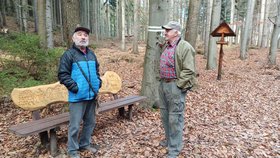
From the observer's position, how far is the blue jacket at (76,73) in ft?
11.4

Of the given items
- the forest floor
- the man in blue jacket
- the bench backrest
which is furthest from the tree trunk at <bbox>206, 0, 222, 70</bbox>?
the man in blue jacket

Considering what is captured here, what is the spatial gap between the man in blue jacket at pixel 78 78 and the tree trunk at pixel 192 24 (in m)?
5.63

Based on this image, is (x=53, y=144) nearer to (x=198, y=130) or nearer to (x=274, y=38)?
(x=198, y=130)

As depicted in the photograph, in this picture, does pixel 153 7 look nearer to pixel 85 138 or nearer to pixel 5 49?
pixel 85 138

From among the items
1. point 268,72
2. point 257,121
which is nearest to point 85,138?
point 257,121

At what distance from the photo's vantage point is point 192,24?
8789 millimetres

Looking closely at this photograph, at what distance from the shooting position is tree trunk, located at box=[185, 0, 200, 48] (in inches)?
345

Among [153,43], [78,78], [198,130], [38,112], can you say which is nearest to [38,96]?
[38,112]

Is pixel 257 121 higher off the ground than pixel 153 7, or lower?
lower

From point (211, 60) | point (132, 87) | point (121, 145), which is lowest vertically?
point (121, 145)

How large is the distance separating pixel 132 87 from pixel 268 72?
746 centimetres

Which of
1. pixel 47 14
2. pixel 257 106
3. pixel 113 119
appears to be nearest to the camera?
pixel 113 119

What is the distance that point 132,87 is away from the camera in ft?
26.7

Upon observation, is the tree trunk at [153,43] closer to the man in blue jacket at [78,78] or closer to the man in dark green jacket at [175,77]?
the man in dark green jacket at [175,77]
